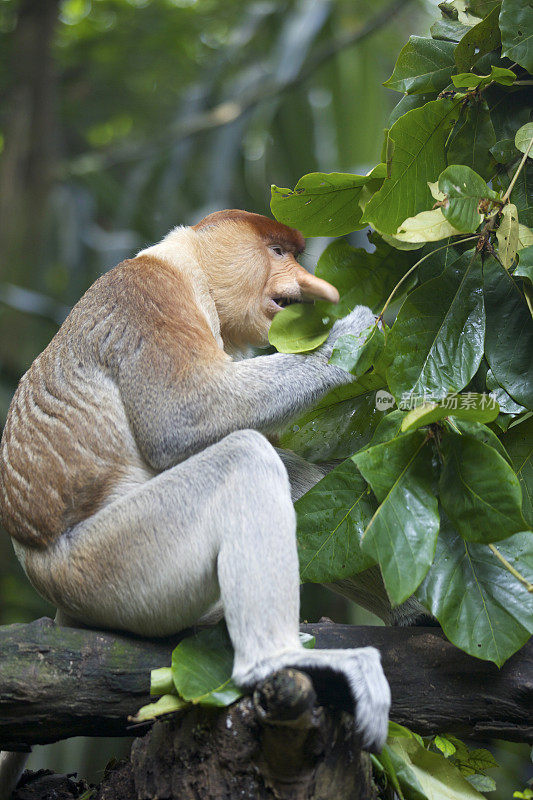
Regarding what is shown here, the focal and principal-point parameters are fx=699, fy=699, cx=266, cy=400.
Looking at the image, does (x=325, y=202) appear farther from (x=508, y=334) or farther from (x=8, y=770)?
(x=8, y=770)

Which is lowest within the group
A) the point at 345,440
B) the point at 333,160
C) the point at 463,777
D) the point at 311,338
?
the point at 463,777

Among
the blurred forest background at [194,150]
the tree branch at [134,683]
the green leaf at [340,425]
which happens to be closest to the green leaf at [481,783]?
the tree branch at [134,683]

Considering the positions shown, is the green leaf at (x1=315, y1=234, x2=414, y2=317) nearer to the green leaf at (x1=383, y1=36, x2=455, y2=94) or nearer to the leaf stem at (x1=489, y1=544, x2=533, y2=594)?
the green leaf at (x1=383, y1=36, x2=455, y2=94)

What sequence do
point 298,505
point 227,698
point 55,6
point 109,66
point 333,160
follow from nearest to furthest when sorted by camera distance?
1. point 227,698
2. point 298,505
3. point 333,160
4. point 55,6
5. point 109,66

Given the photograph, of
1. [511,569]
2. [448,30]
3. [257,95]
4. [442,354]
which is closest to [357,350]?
Answer: [442,354]

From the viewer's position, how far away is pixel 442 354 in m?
2.30

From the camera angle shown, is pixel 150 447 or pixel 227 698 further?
pixel 150 447

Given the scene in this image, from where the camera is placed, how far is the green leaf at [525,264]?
2.07 metres

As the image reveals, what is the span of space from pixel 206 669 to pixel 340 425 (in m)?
1.13

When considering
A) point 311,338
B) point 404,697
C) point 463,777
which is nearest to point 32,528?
point 311,338

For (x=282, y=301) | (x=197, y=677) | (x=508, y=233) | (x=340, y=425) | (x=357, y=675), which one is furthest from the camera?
(x=282, y=301)

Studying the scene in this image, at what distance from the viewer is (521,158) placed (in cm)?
250

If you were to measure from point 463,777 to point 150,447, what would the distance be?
150 centimetres

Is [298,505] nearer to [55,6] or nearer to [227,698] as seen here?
[227,698]
